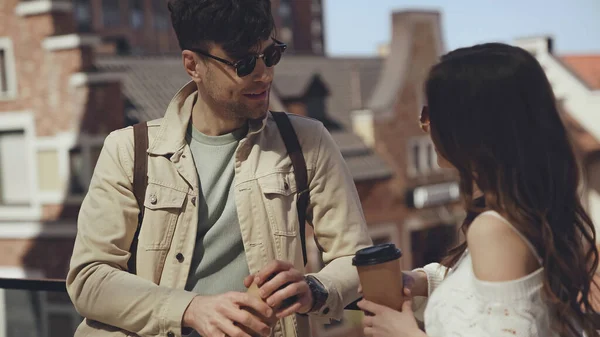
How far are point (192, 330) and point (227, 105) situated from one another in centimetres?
56

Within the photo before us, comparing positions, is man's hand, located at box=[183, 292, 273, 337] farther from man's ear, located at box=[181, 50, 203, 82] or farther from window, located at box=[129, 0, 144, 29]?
window, located at box=[129, 0, 144, 29]

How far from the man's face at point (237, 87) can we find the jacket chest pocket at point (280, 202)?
0.16 meters

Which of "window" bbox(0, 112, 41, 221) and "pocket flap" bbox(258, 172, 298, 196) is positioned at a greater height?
"pocket flap" bbox(258, 172, 298, 196)

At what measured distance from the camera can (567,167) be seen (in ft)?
5.72

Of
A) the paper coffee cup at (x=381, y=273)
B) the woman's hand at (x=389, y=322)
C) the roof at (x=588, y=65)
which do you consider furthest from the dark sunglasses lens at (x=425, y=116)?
the roof at (x=588, y=65)

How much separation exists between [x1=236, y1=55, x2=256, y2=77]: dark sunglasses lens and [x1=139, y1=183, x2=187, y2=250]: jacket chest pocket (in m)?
0.33

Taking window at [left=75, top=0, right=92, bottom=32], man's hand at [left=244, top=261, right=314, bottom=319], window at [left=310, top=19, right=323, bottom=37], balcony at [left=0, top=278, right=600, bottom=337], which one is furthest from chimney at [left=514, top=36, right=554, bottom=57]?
man's hand at [left=244, top=261, right=314, bottom=319]

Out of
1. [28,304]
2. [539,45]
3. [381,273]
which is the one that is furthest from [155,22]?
[381,273]

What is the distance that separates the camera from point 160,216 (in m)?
2.26

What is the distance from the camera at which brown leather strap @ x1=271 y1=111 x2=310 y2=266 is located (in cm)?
230

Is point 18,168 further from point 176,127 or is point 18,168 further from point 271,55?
point 271,55

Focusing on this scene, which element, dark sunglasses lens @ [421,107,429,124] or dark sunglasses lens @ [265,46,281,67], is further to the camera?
dark sunglasses lens @ [265,46,281,67]

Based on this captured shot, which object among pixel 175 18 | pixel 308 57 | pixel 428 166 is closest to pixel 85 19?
pixel 308 57

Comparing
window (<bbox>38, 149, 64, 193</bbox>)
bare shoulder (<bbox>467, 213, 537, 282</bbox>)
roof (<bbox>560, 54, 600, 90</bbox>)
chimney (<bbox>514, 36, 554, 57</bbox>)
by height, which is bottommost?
roof (<bbox>560, 54, 600, 90</bbox>)
